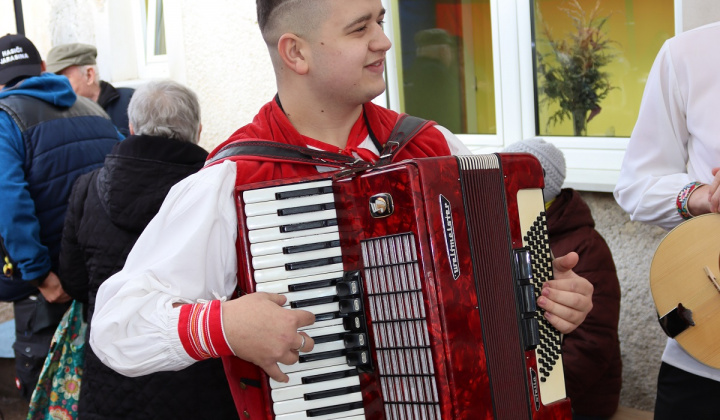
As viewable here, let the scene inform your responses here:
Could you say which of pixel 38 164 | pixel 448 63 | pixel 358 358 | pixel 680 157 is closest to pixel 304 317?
pixel 358 358

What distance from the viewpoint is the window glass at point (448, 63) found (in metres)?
4.26

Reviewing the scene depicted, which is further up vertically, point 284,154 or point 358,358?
point 284,154

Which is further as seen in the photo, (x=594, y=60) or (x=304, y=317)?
(x=594, y=60)

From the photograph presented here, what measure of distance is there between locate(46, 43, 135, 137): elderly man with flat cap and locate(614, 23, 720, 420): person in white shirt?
3.92 m

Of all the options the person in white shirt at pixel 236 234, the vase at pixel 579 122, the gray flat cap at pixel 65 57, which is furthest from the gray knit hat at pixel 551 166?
the gray flat cap at pixel 65 57

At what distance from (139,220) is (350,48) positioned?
4.54ft

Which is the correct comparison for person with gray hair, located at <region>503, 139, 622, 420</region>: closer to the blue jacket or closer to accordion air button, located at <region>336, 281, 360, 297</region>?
accordion air button, located at <region>336, 281, 360, 297</region>

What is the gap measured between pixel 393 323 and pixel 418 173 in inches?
12.5

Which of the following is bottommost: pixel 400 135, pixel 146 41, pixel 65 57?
pixel 400 135

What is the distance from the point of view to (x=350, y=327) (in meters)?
1.78

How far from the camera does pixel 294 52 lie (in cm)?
194

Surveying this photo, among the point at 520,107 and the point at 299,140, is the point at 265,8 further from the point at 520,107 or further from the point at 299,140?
the point at 520,107

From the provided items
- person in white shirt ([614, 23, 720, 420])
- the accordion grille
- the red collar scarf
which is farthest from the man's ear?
person in white shirt ([614, 23, 720, 420])

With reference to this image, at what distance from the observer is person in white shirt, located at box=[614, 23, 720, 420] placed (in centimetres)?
224
